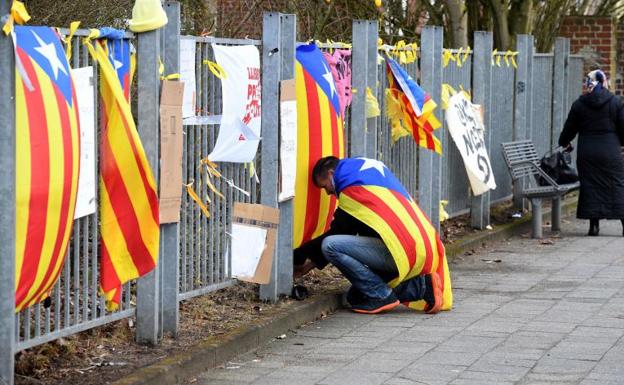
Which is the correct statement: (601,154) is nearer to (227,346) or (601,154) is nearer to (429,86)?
(429,86)

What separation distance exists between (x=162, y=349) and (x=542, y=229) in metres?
7.98

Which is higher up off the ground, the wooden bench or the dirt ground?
the wooden bench

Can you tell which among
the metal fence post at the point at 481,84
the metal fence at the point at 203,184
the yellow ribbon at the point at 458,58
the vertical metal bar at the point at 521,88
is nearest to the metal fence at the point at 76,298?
the metal fence at the point at 203,184

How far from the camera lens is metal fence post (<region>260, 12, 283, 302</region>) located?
8516 millimetres

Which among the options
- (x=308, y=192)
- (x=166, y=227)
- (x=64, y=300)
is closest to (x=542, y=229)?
(x=308, y=192)

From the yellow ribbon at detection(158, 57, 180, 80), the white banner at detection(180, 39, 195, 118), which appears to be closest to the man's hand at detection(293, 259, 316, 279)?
the white banner at detection(180, 39, 195, 118)

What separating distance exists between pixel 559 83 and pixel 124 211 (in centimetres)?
1074

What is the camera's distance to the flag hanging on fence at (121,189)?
659 cm

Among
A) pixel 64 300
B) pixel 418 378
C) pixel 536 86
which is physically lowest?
pixel 418 378

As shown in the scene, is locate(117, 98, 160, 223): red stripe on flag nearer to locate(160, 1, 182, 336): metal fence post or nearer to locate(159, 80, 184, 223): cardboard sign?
locate(159, 80, 184, 223): cardboard sign

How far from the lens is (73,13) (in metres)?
8.86

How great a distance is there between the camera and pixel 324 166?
29.4 ft

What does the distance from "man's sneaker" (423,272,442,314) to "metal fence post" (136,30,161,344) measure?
7.99ft

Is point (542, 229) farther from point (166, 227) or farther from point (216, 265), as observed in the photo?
point (166, 227)
